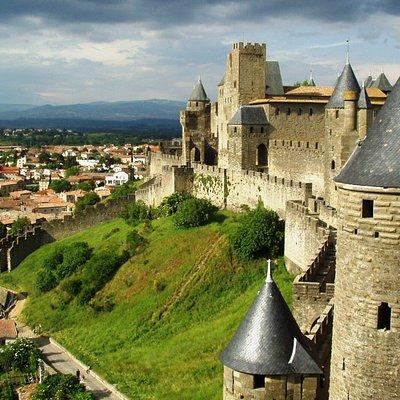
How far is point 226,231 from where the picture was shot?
37.7 metres

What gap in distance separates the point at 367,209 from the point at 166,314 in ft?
79.2

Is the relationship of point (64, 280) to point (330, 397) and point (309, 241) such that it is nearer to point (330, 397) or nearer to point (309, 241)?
point (309, 241)

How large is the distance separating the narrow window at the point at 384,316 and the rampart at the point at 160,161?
43.2m

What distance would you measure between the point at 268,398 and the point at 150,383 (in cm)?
1631

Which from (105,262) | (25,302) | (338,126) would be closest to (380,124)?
(338,126)

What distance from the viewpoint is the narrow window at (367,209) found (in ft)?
34.3

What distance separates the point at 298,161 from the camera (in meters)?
42.3

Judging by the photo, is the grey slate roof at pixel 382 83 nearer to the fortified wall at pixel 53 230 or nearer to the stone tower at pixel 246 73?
the stone tower at pixel 246 73

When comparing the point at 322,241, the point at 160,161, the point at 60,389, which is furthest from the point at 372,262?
the point at 160,161

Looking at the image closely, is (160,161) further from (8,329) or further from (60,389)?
(60,389)

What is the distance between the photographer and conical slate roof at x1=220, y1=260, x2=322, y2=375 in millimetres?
11945

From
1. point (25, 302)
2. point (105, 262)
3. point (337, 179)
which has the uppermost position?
point (337, 179)

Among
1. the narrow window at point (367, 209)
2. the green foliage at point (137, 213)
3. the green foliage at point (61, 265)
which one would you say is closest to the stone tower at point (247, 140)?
the green foliage at point (137, 213)

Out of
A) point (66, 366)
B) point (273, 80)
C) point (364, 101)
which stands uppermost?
point (273, 80)
